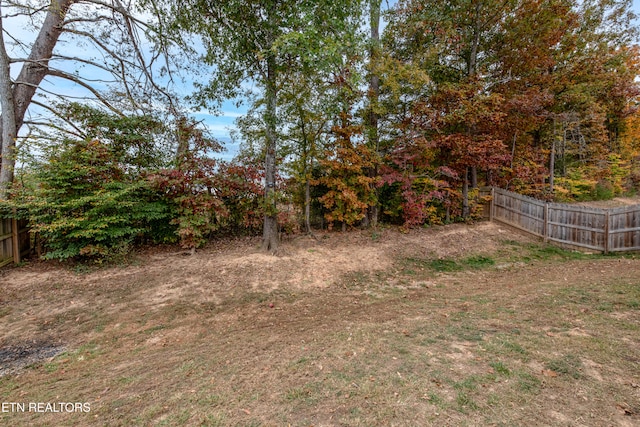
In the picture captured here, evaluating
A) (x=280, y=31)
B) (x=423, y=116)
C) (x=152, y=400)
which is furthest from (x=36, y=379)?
(x=423, y=116)

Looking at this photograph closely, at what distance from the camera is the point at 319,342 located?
3.02m

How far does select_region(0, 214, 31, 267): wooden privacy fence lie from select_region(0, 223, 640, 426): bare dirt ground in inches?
→ 13.8

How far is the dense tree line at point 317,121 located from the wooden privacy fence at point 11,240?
1.28ft

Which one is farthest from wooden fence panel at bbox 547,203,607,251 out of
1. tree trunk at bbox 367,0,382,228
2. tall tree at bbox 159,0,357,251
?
tall tree at bbox 159,0,357,251

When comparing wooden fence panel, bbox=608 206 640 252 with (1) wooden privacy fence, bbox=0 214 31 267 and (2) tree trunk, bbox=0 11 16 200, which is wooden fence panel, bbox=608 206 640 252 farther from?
(2) tree trunk, bbox=0 11 16 200

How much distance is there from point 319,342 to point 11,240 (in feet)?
21.6

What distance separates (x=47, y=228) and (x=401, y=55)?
976cm

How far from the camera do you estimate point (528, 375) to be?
222 centimetres

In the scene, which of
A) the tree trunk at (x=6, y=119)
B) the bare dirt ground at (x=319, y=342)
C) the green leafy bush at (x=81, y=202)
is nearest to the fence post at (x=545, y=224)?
the bare dirt ground at (x=319, y=342)

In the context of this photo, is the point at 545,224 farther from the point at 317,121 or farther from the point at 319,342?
the point at 319,342

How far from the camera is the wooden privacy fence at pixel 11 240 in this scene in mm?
5270

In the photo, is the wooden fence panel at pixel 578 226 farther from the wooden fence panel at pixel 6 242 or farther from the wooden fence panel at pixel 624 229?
the wooden fence panel at pixel 6 242

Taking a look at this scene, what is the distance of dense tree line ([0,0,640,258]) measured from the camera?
Answer: 554cm

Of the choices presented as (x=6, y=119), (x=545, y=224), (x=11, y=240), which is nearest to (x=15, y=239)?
(x=11, y=240)
